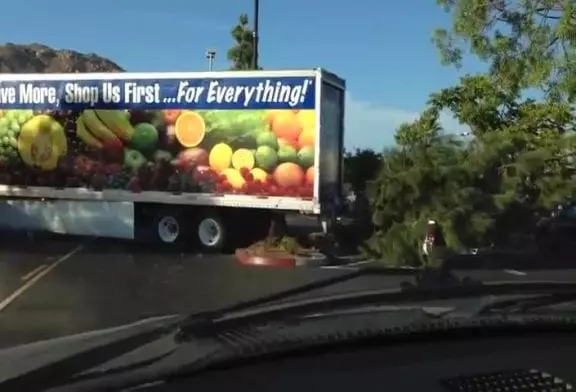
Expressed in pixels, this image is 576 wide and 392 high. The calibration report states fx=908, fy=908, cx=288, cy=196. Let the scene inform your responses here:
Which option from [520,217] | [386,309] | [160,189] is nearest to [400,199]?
[520,217]

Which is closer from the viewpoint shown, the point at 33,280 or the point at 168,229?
the point at 33,280

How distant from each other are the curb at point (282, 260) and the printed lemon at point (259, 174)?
7.17 ft

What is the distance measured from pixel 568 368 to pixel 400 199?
12.0 meters

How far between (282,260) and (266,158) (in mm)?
3027

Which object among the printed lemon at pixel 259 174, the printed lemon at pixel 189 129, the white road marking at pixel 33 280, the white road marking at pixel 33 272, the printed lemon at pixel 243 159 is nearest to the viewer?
the white road marking at pixel 33 280

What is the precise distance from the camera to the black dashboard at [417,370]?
2.09 metres

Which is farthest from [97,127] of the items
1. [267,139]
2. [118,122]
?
[267,139]

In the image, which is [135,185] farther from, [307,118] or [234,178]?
[307,118]

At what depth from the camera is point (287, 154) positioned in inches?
770


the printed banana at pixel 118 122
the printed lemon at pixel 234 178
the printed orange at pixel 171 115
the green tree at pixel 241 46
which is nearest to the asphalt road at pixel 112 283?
the printed lemon at pixel 234 178

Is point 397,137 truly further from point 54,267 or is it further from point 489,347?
point 489,347

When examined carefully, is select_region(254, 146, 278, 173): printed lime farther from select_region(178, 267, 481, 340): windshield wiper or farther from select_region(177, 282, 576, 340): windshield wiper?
select_region(177, 282, 576, 340): windshield wiper

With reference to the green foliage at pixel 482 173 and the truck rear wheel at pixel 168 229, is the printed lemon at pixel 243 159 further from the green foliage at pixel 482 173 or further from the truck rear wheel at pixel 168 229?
the green foliage at pixel 482 173

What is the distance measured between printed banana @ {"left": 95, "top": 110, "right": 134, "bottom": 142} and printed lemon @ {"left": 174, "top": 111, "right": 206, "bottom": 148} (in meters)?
1.26
